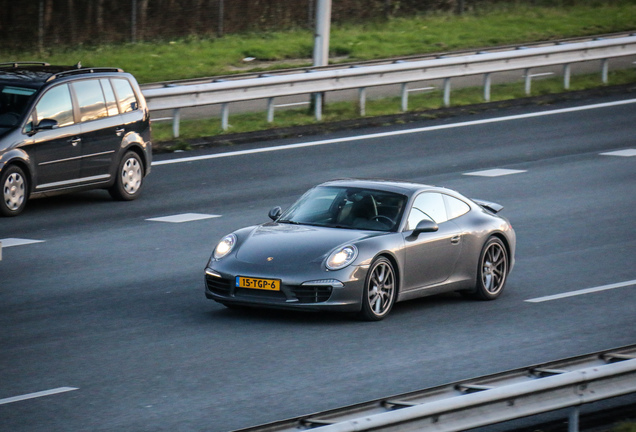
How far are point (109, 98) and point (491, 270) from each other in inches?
282

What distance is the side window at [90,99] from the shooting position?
17391 millimetres

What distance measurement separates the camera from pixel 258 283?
37.2 feet

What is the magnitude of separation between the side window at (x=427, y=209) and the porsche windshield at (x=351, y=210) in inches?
5.3

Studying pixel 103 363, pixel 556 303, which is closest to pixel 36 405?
pixel 103 363

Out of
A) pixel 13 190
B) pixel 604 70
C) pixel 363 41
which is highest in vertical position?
pixel 604 70

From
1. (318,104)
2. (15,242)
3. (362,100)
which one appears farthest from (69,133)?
(362,100)

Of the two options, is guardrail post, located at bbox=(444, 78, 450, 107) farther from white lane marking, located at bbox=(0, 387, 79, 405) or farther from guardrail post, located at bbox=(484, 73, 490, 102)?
white lane marking, located at bbox=(0, 387, 79, 405)

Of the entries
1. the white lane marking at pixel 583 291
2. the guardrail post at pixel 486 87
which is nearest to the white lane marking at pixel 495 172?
the white lane marking at pixel 583 291

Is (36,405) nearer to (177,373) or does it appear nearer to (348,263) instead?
(177,373)

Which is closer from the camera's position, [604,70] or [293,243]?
[293,243]

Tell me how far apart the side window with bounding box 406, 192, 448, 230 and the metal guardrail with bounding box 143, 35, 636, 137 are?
10.4 m

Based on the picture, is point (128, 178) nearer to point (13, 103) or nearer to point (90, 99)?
point (90, 99)

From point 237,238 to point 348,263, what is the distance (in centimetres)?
121

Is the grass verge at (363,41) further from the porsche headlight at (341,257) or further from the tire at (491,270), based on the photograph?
the porsche headlight at (341,257)
